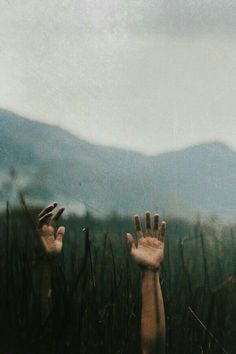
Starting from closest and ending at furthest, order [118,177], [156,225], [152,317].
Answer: [152,317]
[156,225]
[118,177]

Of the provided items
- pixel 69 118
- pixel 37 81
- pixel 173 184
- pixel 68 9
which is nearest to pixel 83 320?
pixel 173 184

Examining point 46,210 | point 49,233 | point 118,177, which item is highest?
point 118,177

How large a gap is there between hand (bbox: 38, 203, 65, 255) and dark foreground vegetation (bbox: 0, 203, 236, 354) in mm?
54

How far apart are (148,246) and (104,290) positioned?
341 mm

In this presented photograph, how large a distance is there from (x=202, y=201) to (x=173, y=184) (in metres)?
0.18

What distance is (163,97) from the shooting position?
3680mm

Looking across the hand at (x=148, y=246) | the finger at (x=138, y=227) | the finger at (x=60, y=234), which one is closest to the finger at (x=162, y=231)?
the hand at (x=148, y=246)

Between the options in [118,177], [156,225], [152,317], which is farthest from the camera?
[118,177]

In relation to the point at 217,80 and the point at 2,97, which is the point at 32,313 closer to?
the point at 2,97

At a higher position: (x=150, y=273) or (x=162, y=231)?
(x=162, y=231)

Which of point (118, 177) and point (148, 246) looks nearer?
point (148, 246)

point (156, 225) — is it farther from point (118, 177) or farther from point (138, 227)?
point (118, 177)

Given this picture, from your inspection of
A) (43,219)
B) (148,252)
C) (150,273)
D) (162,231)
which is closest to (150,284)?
(150,273)

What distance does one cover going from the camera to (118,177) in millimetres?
3643
